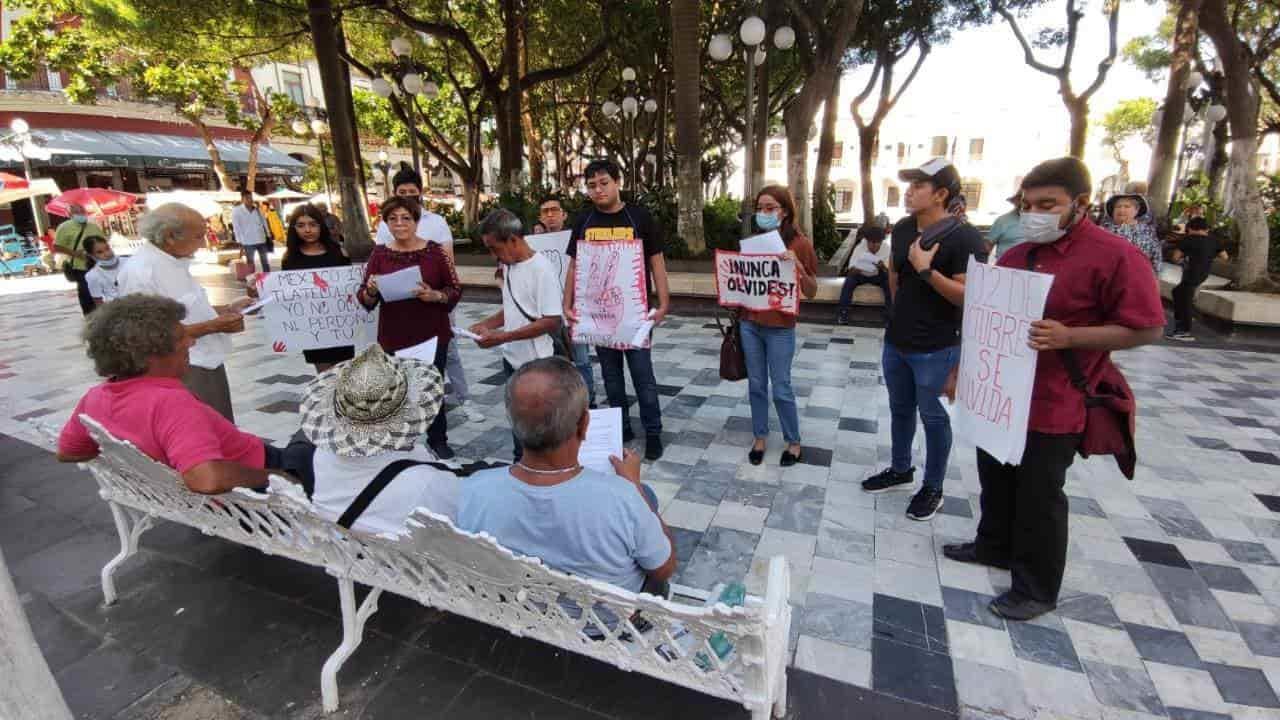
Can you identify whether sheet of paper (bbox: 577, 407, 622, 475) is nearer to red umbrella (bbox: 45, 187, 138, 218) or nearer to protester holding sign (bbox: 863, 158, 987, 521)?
protester holding sign (bbox: 863, 158, 987, 521)

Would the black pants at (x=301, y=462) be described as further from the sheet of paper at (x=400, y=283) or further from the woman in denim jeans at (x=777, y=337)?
the woman in denim jeans at (x=777, y=337)

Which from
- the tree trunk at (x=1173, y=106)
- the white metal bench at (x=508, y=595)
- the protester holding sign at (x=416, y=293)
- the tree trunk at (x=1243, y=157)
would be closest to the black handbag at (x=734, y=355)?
the protester holding sign at (x=416, y=293)

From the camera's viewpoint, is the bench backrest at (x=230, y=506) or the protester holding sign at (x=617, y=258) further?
the protester holding sign at (x=617, y=258)

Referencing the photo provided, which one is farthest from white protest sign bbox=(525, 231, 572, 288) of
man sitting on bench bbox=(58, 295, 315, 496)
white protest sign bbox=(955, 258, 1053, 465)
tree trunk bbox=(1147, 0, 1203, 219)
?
tree trunk bbox=(1147, 0, 1203, 219)

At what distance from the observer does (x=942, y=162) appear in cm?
291

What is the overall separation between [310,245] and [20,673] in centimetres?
317

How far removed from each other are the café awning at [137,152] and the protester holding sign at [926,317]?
30573mm

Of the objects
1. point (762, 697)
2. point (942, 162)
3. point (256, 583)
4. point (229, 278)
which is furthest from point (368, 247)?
point (762, 697)

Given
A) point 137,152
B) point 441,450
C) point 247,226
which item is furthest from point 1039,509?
point 137,152

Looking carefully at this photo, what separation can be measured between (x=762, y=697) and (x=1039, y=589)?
1.57 meters

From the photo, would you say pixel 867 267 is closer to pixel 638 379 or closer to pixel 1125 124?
pixel 638 379

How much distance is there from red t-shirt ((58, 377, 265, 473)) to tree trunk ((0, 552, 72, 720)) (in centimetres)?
82

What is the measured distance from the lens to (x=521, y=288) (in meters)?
3.61

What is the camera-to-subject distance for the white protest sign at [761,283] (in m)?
3.62
